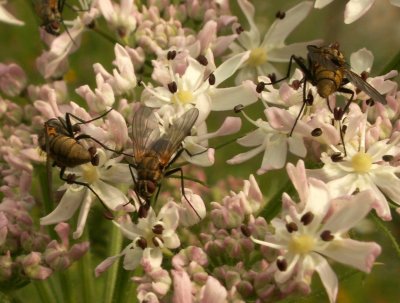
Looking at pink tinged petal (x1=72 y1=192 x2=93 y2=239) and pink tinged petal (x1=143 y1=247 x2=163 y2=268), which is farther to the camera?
pink tinged petal (x1=72 y1=192 x2=93 y2=239)

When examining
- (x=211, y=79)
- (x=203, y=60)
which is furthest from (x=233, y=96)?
(x=203, y=60)

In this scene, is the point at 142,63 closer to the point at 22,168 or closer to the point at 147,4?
the point at 147,4

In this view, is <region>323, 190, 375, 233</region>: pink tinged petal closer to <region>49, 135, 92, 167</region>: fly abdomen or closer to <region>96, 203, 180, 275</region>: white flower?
<region>96, 203, 180, 275</region>: white flower

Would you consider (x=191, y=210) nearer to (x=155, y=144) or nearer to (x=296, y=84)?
(x=155, y=144)

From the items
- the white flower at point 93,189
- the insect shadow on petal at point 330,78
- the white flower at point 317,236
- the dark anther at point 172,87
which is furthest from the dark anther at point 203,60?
the white flower at point 317,236

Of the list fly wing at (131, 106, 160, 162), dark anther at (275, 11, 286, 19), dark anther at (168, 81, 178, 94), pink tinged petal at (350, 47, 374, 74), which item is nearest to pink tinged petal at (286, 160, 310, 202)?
fly wing at (131, 106, 160, 162)

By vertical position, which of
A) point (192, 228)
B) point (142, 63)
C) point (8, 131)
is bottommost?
point (192, 228)

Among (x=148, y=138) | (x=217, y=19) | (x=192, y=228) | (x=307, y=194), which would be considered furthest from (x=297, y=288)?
(x=217, y=19)

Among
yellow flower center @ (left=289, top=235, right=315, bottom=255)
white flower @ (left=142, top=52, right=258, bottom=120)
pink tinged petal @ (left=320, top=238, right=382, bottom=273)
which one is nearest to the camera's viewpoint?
pink tinged petal @ (left=320, top=238, right=382, bottom=273)
